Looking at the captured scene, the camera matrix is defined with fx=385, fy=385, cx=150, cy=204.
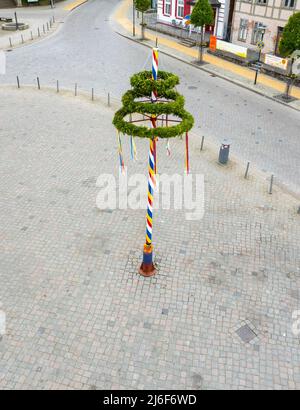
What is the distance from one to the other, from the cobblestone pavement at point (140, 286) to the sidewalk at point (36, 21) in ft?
73.3

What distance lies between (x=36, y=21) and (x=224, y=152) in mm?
34032

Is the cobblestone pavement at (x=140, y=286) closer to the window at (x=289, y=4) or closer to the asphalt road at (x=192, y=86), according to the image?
the asphalt road at (x=192, y=86)

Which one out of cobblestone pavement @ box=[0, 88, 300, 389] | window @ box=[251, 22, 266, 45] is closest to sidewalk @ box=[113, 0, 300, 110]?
window @ box=[251, 22, 266, 45]

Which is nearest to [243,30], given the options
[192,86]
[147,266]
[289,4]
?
[289,4]

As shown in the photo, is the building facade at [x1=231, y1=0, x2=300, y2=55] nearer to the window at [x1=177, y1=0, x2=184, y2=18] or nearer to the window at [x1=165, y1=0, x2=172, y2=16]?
the window at [x1=177, y1=0, x2=184, y2=18]

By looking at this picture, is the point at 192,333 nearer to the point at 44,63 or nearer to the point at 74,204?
the point at 74,204

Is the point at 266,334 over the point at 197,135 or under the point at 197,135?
under

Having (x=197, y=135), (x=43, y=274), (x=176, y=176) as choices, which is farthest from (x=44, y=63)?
(x=43, y=274)

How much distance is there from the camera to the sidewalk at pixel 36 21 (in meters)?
34.0

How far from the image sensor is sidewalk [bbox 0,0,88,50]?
34.0 meters

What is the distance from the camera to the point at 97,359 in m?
9.05

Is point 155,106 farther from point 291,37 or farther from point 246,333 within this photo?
point 291,37

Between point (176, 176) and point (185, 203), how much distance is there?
1.84 meters

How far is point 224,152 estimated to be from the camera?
53.1 ft
